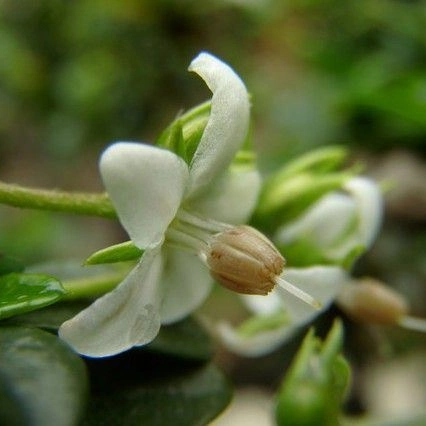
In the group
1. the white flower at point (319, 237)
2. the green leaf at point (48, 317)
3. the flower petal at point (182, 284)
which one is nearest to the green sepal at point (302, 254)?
the white flower at point (319, 237)

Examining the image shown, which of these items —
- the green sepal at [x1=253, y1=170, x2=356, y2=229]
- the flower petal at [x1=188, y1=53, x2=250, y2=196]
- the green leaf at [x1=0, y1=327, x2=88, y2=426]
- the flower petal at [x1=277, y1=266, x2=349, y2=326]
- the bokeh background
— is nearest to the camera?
the green leaf at [x1=0, y1=327, x2=88, y2=426]

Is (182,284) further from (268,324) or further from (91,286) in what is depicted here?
(268,324)

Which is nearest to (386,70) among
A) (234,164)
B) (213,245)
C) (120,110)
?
(120,110)

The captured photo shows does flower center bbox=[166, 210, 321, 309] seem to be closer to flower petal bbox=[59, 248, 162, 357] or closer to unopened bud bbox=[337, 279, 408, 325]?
flower petal bbox=[59, 248, 162, 357]

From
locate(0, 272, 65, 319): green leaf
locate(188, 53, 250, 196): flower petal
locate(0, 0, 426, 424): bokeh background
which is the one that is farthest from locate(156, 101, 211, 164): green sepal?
locate(0, 0, 426, 424): bokeh background

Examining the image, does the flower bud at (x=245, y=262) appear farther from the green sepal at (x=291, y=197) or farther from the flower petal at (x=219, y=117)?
the green sepal at (x=291, y=197)
